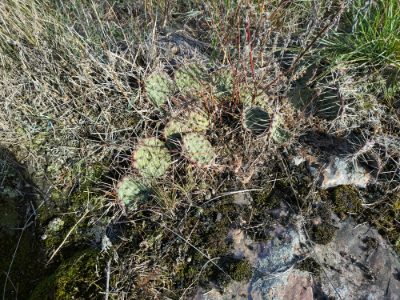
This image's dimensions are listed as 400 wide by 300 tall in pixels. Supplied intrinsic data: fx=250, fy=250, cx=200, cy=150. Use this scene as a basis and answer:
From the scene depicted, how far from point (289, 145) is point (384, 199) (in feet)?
2.79

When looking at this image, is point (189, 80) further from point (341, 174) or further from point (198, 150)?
point (341, 174)

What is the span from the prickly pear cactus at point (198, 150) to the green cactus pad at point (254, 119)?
379 millimetres

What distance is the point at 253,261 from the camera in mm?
1846

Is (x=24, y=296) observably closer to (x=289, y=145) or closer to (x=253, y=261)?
(x=253, y=261)

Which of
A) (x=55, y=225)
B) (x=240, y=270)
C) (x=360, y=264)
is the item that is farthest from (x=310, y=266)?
(x=55, y=225)

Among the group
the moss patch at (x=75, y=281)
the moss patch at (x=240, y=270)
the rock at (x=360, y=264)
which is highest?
the moss patch at (x=75, y=281)

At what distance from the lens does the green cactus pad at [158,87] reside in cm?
223

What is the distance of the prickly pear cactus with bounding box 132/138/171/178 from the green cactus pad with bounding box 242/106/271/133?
29.0 inches

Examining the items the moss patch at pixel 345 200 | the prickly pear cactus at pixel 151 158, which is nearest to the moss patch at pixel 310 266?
the moss patch at pixel 345 200

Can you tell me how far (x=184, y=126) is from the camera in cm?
219

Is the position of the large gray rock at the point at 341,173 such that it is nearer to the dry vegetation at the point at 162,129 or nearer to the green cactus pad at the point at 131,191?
the dry vegetation at the point at 162,129

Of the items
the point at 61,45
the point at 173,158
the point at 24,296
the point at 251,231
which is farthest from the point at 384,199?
the point at 61,45

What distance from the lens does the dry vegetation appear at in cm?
195

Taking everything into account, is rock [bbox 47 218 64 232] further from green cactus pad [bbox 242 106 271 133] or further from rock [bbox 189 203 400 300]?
green cactus pad [bbox 242 106 271 133]
